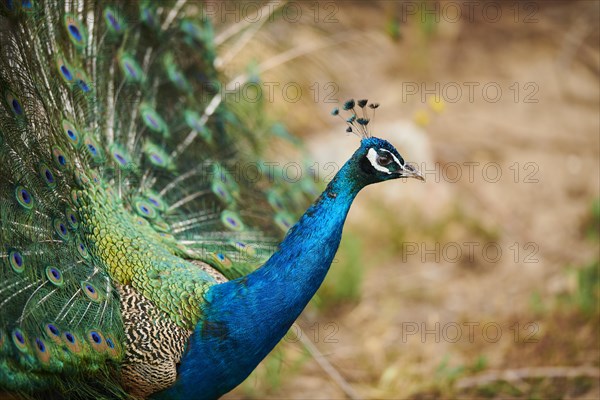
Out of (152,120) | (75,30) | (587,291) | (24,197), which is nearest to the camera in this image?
(24,197)

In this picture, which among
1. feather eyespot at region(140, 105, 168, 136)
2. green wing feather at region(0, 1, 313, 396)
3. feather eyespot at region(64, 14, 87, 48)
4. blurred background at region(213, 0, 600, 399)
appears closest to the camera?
green wing feather at region(0, 1, 313, 396)

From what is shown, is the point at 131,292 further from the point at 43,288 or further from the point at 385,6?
the point at 385,6

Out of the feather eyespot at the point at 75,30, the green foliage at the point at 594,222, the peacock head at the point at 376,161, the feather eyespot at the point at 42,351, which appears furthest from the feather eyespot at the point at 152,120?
the green foliage at the point at 594,222

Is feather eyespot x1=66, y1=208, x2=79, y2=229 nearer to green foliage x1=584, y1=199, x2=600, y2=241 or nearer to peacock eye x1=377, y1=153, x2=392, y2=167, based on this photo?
peacock eye x1=377, y1=153, x2=392, y2=167

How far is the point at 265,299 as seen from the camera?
2.61m

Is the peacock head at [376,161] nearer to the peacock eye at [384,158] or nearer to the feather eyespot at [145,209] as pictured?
the peacock eye at [384,158]

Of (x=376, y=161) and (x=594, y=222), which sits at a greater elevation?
(x=376, y=161)

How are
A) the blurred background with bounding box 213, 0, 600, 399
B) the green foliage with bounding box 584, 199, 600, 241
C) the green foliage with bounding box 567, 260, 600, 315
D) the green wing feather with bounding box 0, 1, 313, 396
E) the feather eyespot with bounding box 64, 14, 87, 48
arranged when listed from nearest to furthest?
the green wing feather with bounding box 0, 1, 313, 396 < the feather eyespot with bounding box 64, 14, 87, 48 < the blurred background with bounding box 213, 0, 600, 399 < the green foliage with bounding box 567, 260, 600, 315 < the green foliage with bounding box 584, 199, 600, 241

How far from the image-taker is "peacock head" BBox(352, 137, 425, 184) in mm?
2533

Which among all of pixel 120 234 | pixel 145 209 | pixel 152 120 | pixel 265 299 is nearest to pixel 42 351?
pixel 120 234

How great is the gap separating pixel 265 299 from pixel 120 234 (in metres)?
0.54

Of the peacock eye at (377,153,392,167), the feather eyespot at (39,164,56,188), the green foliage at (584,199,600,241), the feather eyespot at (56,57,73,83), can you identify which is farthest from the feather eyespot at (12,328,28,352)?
the green foliage at (584,199,600,241)

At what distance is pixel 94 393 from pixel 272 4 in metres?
2.29

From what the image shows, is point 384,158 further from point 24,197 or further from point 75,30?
point 75,30
